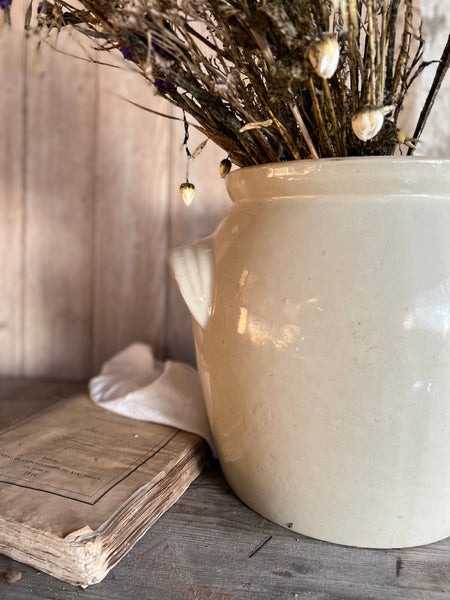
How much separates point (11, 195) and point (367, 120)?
77 centimetres

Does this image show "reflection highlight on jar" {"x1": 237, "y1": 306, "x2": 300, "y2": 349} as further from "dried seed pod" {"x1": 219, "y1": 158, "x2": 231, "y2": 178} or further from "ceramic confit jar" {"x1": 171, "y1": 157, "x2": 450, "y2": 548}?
"dried seed pod" {"x1": 219, "y1": 158, "x2": 231, "y2": 178}

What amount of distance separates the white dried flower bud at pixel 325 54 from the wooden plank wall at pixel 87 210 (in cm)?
55

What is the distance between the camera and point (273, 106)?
1.58 ft

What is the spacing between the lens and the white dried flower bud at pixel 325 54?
0.37 metres

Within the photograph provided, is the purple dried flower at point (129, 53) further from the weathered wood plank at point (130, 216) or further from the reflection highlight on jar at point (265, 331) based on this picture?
the weathered wood plank at point (130, 216)

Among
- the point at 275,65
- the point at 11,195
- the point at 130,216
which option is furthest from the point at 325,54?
the point at 11,195

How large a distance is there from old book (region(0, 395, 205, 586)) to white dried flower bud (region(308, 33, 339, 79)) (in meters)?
0.41

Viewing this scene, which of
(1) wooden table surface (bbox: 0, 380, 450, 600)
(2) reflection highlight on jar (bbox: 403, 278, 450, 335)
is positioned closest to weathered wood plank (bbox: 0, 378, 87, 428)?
(1) wooden table surface (bbox: 0, 380, 450, 600)

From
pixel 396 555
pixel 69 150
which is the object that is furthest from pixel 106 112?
pixel 396 555

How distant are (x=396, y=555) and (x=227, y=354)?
9.7 inches

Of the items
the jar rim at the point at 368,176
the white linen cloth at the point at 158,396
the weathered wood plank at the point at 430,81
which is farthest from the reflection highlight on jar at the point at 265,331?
the weathered wood plank at the point at 430,81

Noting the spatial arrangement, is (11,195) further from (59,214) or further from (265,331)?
(265,331)

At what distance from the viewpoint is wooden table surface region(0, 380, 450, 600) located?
454mm

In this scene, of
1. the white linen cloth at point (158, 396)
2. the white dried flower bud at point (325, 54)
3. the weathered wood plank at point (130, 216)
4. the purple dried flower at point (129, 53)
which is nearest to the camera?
the white dried flower bud at point (325, 54)
